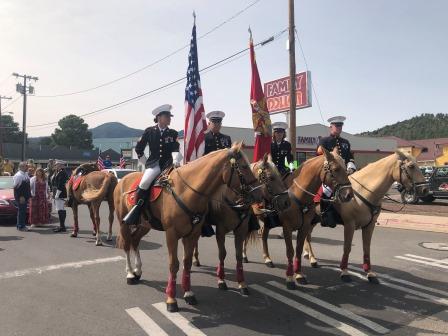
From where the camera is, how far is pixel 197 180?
16.1 feet

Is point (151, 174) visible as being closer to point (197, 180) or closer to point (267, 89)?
Result: point (197, 180)

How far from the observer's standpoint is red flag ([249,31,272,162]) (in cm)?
793

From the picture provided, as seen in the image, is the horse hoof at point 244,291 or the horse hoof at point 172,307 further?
the horse hoof at point 244,291

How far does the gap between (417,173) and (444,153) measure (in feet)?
88.1

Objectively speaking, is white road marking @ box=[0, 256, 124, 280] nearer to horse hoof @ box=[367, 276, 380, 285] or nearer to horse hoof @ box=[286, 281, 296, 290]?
horse hoof @ box=[286, 281, 296, 290]

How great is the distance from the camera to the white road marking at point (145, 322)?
4.21 meters

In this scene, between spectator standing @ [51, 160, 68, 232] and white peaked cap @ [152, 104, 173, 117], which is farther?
spectator standing @ [51, 160, 68, 232]

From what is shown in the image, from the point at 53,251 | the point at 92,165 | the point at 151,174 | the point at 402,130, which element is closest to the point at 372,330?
the point at 151,174

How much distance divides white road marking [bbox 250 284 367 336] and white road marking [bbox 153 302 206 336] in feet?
4.70

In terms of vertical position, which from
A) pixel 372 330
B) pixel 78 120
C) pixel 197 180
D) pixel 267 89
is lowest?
pixel 372 330

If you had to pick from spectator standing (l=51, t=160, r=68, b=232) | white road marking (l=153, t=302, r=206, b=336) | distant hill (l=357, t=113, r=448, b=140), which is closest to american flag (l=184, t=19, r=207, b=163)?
white road marking (l=153, t=302, r=206, b=336)

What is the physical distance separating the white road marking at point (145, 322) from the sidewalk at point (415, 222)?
33.4 ft

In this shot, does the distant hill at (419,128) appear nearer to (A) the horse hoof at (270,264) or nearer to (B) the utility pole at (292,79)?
(B) the utility pole at (292,79)

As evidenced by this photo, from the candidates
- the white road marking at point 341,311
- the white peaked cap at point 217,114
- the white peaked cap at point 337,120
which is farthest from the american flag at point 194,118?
the white road marking at point 341,311
